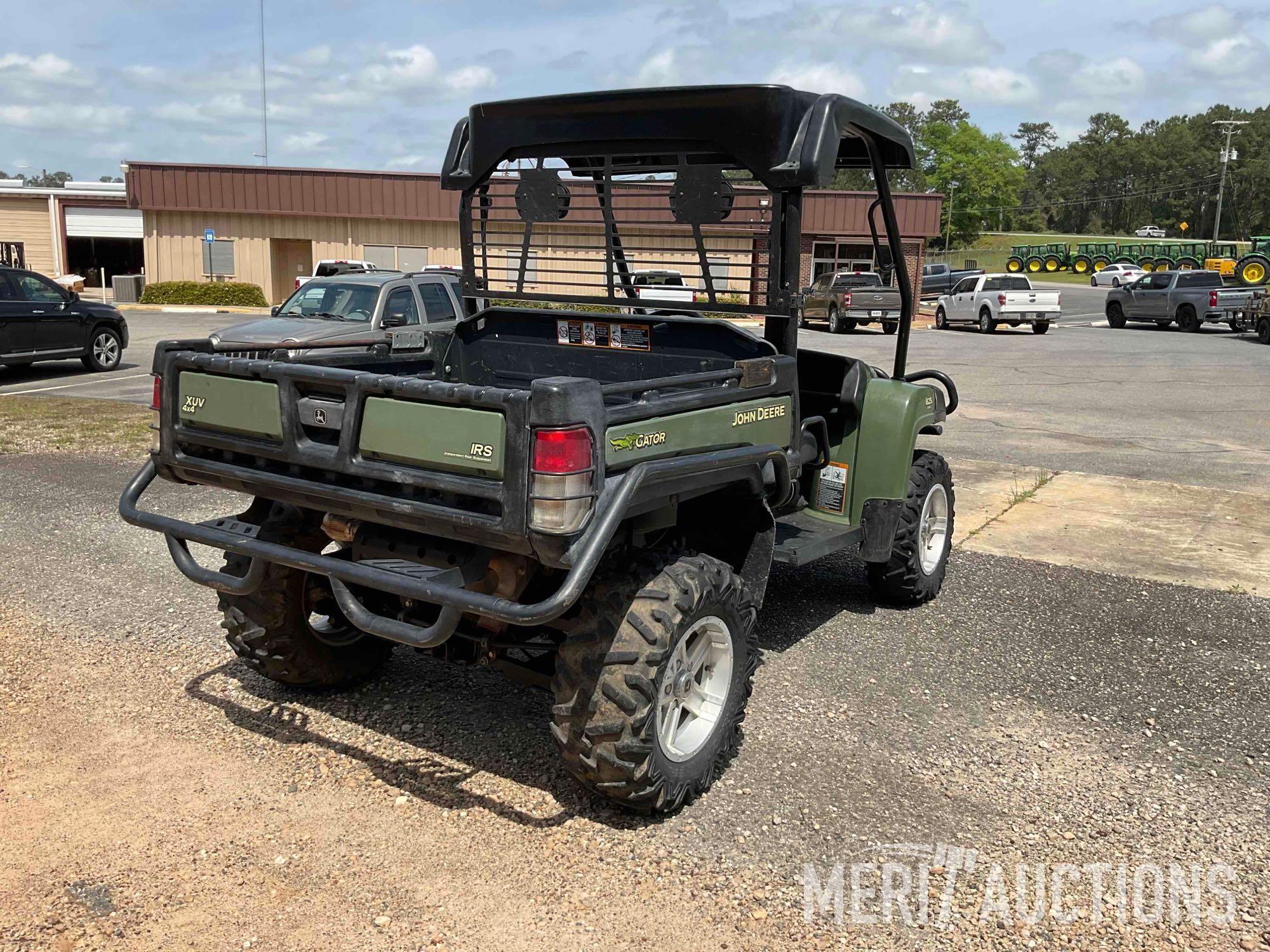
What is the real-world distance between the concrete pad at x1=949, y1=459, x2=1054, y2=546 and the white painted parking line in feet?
38.5

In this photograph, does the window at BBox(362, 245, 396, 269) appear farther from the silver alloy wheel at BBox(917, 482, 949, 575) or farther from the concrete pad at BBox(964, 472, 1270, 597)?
the silver alloy wheel at BBox(917, 482, 949, 575)

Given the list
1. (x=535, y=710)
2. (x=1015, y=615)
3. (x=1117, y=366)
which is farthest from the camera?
(x=1117, y=366)

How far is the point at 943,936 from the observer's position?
10.6 feet

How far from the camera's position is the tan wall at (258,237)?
125ft

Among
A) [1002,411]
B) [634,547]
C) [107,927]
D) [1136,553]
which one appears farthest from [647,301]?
[1002,411]

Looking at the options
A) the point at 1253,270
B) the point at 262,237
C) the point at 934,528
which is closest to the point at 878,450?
the point at 934,528

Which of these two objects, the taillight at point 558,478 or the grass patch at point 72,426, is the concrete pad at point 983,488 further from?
the grass patch at point 72,426

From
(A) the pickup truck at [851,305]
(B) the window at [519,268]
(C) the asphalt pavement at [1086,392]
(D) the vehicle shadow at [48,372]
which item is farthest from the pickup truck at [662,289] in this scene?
(A) the pickup truck at [851,305]

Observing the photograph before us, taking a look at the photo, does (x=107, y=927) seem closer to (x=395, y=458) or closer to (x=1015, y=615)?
(x=395, y=458)

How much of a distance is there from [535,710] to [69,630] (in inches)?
101

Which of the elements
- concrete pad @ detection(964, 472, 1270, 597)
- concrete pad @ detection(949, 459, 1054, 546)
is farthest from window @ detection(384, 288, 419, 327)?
concrete pad @ detection(964, 472, 1270, 597)

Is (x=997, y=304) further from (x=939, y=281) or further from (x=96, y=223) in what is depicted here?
(x=96, y=223)

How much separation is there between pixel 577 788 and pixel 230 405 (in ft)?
6.10

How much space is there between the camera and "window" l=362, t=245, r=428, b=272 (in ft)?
126
